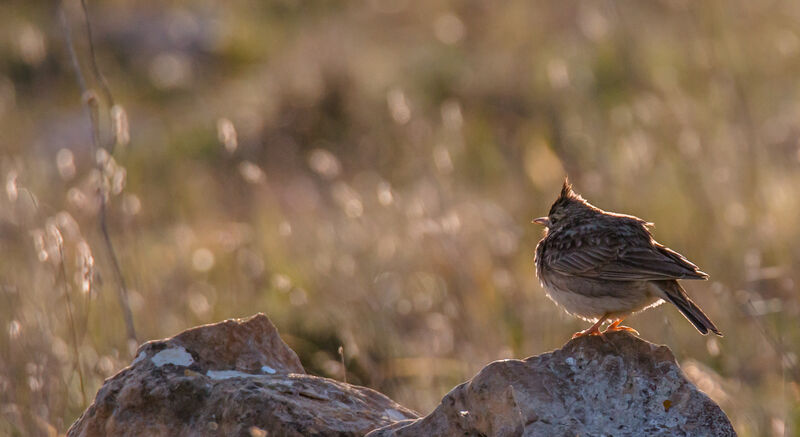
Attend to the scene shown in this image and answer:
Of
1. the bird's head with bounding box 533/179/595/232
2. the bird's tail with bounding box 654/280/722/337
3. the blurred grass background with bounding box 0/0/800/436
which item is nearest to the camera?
the bird's tail with bounding box 654/280/722/337

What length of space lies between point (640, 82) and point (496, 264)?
5350 millimetres

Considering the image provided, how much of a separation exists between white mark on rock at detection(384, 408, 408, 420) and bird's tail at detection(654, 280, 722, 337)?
1051 mm

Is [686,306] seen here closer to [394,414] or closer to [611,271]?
[611,271]

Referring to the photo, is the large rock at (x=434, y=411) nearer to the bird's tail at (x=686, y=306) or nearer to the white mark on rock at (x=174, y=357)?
the white mark on rock at (x=174, y=357)

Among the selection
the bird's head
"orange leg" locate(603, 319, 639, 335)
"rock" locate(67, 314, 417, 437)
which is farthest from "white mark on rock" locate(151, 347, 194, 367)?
the bird's head

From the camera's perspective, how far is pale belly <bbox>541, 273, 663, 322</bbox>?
4043mm

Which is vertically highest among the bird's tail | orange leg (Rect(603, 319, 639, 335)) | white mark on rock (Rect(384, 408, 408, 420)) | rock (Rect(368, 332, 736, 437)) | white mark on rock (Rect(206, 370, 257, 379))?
the bird's tail

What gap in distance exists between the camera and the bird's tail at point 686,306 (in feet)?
12.2

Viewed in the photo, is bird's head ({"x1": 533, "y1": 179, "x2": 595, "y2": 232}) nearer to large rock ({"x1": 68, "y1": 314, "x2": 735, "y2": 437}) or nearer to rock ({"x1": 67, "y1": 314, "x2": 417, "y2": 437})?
large rock ({"x1": 68, "y1": 314, "x2": 735, "y2": 437})

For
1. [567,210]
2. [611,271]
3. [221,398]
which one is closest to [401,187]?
[567,210]

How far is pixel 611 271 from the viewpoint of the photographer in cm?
407

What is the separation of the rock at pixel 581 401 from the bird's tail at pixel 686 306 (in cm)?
23

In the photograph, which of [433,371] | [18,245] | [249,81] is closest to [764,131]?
[433,371]

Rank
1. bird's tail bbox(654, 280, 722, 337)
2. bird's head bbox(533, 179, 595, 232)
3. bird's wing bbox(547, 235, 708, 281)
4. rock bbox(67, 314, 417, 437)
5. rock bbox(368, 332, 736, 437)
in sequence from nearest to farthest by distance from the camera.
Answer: rock bbox(368, 332, 736, 437)
rock bbox(67, 314, 417, 437)
bird's tail bbox(654, 280, 722, 337)
bird's wing bbox(547, 235, 708, 281)
bird's head bbox(533, 179, 595, 232)
